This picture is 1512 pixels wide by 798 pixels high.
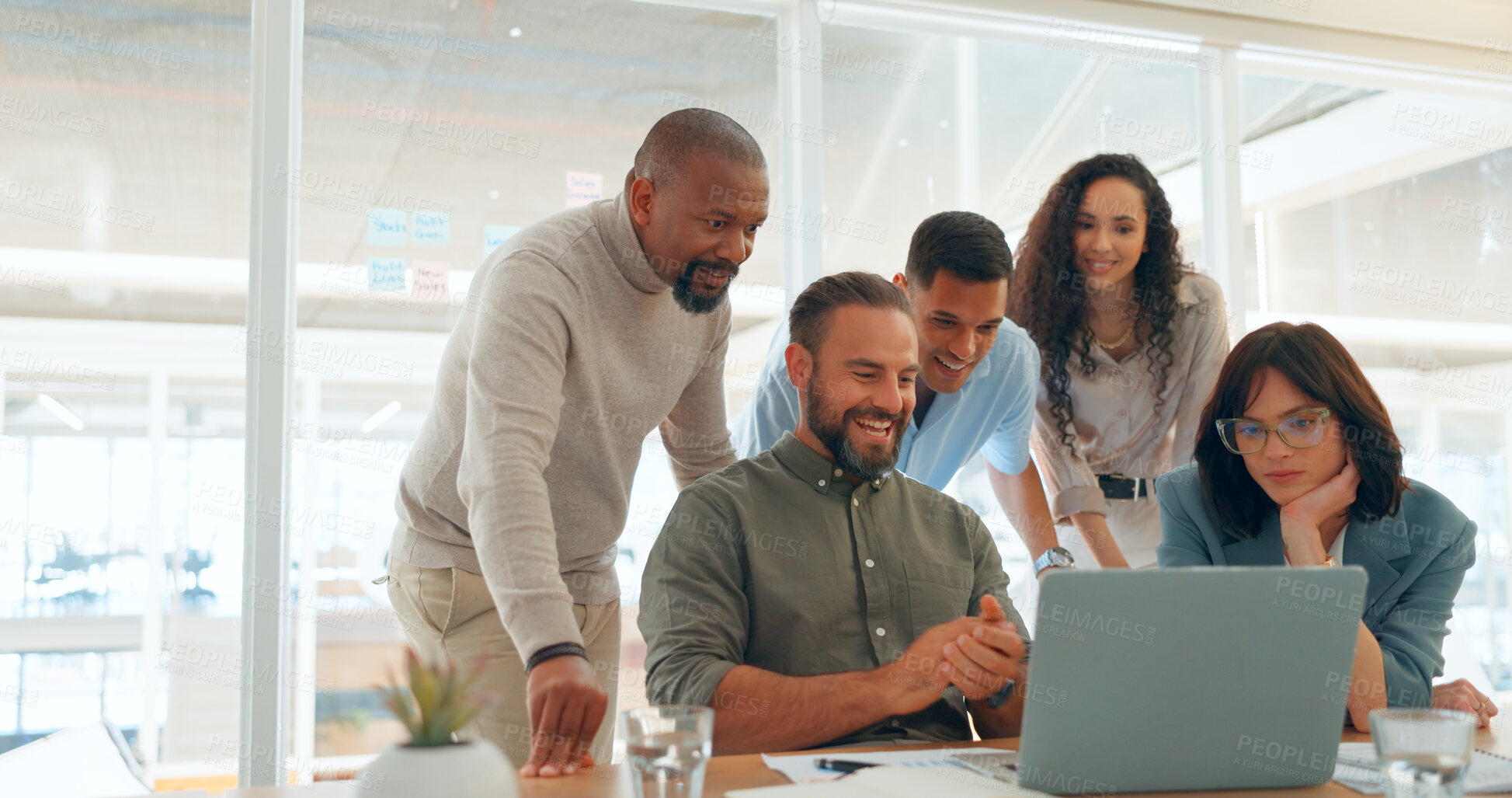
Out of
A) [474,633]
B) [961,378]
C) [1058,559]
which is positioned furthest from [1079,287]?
→ [474,633]

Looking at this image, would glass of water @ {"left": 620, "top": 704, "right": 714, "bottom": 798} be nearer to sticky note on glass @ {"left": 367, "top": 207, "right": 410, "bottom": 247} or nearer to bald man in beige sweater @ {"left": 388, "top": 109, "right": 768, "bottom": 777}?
bald man in beige sweater @ {"left": 388, "top": 109, "right": 768, "bottom": 777}

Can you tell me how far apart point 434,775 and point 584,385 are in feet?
3.28

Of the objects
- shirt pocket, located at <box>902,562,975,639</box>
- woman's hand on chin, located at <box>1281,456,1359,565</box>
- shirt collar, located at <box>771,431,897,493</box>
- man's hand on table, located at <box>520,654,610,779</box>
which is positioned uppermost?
A: shirt collar, located at <box>771,431,897,493</box>

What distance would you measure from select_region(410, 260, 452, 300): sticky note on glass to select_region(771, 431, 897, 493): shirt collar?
1597 mm

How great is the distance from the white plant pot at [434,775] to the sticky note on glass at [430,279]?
2323mm

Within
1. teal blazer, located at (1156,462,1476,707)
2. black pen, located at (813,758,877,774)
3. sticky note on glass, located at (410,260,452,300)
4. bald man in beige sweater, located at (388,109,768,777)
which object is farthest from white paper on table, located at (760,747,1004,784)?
sticky note on glass, located at (410,260,452,300)

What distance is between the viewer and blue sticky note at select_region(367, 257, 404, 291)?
10.2ft

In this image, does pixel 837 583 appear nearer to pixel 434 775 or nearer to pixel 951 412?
pixel 951 412

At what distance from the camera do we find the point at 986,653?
1.46 meters

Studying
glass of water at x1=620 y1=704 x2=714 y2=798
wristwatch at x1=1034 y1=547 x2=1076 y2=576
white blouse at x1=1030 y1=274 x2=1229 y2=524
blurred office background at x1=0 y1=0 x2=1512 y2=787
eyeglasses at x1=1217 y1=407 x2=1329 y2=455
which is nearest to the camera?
glass of water at x1=620 y1=704 x2=714 y2=798

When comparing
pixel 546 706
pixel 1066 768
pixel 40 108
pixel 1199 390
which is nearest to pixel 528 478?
pixel 546 706

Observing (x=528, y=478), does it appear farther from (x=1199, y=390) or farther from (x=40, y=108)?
(x=40, y=108)

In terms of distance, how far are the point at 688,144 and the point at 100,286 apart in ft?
6.21

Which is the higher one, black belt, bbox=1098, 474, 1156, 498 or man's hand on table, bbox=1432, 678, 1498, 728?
black belt, bbox=1098, 474, 1156, 498
